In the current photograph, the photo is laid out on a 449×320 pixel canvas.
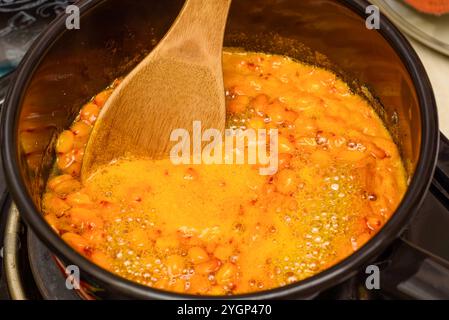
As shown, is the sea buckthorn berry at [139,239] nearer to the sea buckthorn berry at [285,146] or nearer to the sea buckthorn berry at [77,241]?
the sea buckthorn berry at [77,241]

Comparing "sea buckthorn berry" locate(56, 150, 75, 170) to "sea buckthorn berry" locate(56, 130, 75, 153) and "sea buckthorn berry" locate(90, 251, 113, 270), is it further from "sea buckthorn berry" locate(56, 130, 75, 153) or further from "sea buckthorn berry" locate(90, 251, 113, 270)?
"sea buckthorn berry" locate(90, 251, 113, 270)

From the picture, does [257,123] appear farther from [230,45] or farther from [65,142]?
[65,142]

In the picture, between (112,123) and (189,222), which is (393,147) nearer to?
(189,222)

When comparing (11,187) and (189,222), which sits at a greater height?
(11,187)

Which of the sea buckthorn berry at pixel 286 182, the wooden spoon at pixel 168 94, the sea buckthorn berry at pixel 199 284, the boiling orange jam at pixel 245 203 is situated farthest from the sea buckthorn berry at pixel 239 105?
the sea buckthorn berry at pixel 199 284

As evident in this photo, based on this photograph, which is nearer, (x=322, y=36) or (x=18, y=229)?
(x=18, y=229)

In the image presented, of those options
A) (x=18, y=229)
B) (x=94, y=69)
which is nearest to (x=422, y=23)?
(x=94, y=69)

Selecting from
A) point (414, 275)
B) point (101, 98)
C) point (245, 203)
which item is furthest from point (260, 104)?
point (414, 275)

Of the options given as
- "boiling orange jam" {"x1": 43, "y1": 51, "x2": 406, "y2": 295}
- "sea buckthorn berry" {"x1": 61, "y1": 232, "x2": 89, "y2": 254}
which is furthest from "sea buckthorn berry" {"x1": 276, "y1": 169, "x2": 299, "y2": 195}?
"sea buckthorn berry" {"x1": 61, "y1": 232, "x2": 89, "y2": 254}
